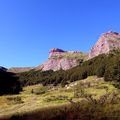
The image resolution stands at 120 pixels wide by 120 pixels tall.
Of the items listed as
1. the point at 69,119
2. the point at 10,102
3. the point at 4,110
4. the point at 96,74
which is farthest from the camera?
the point at 96,74

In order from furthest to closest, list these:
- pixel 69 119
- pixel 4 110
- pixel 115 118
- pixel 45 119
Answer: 1. pixel 4 110
2. pixel 45 119
3. pixel 69 119
4. pixel 115 118

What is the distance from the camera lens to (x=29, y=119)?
4278 cm

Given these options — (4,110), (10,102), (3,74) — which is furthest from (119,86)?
(3,74)

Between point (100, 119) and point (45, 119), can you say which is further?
point (45, 119)

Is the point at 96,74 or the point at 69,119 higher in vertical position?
the point at 96,74

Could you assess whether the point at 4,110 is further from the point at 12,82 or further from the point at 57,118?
the point at 12,82

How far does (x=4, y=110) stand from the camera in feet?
230

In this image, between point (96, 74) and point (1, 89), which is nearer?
point (1, 89)

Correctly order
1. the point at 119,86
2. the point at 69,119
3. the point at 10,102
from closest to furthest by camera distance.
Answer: the point at 69,119
the point at 10,102
the point at 119,86

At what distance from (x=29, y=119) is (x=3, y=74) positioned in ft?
29.7

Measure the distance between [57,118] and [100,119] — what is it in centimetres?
755

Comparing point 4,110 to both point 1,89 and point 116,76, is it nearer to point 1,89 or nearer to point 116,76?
point 1,89

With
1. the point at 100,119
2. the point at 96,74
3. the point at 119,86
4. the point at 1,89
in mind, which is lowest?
the point at 100,119

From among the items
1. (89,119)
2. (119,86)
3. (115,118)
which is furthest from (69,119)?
(119,86)
